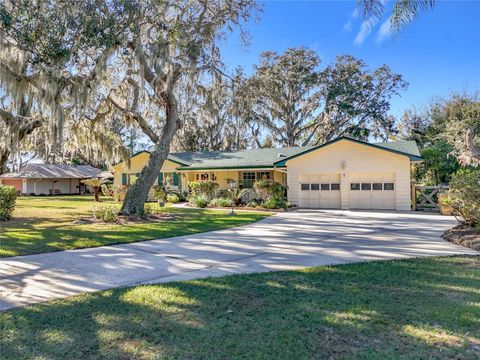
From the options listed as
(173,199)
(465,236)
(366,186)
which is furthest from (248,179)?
(465,236)

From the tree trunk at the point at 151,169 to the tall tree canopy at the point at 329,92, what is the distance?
15579 millimetres

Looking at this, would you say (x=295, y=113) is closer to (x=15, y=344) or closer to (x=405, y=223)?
(x=405, y=223)

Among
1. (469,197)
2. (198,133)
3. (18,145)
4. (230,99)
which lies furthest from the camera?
(198,133)

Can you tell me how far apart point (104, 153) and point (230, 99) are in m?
6.54

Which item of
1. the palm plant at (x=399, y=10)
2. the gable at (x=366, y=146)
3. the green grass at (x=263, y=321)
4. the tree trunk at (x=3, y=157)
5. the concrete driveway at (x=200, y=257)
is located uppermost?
the palm plant at (x=399, y=10)

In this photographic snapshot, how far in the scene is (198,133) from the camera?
1307 inches

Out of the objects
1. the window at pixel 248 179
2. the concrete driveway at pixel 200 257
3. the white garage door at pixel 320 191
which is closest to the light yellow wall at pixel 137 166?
the window at pixel 248 179

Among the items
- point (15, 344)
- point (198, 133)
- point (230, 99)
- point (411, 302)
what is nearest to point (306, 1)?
point (230, 99)

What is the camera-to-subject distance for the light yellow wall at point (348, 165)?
627 inches

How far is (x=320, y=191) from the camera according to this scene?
57.8ft

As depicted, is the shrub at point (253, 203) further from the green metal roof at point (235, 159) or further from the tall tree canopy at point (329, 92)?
the tall tree canopy at point (329, 92)

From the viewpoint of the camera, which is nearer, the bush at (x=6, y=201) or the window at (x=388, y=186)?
the bush at (x=6, y=201)

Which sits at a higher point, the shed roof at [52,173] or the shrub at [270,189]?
the shed roof at [52,173]

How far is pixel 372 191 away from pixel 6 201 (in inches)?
621
